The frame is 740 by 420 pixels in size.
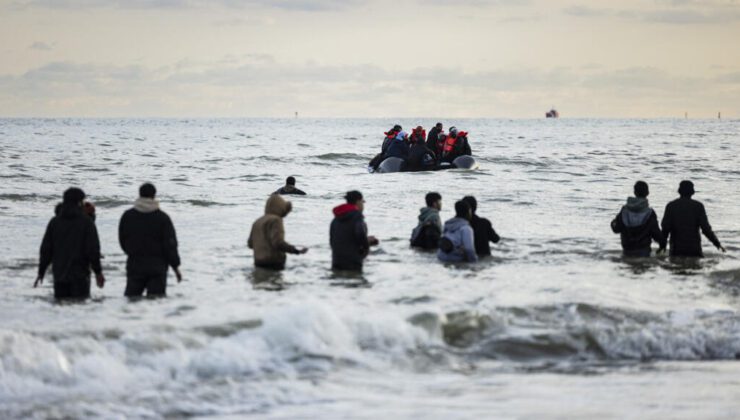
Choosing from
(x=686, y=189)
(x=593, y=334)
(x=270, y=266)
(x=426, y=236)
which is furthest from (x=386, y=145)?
(x=593, y=334)

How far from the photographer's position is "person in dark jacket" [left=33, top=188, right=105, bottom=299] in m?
12.1

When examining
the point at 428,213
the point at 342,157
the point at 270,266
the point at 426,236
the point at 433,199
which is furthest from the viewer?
the point at 342,157

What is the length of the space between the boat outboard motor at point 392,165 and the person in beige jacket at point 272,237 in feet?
67.8

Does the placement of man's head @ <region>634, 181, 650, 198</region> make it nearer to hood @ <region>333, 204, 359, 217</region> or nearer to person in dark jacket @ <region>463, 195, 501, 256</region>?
person in dark jacket @ <region>463, 195, 501, 256</region>

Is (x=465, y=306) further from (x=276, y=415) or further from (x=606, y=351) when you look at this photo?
(x=276, y=415)

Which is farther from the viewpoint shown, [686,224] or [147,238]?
[686,224]

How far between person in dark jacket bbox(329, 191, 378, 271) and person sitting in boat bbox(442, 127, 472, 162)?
22038mm

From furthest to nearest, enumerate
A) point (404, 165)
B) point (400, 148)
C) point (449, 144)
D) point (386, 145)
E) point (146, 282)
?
point (386, 145), point (449, 144), point (400, 148), point (404, 165), point (146, 282)

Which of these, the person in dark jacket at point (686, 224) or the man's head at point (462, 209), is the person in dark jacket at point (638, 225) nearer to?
the person in dark jacket at point (686, 224)

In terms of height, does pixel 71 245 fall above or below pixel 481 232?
above

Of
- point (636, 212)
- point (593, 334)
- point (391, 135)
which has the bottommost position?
point (593, 334)

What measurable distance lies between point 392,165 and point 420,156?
236 centimetres

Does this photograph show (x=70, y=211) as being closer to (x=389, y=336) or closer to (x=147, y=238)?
(x=147, y=238)

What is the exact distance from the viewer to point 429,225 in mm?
17172
